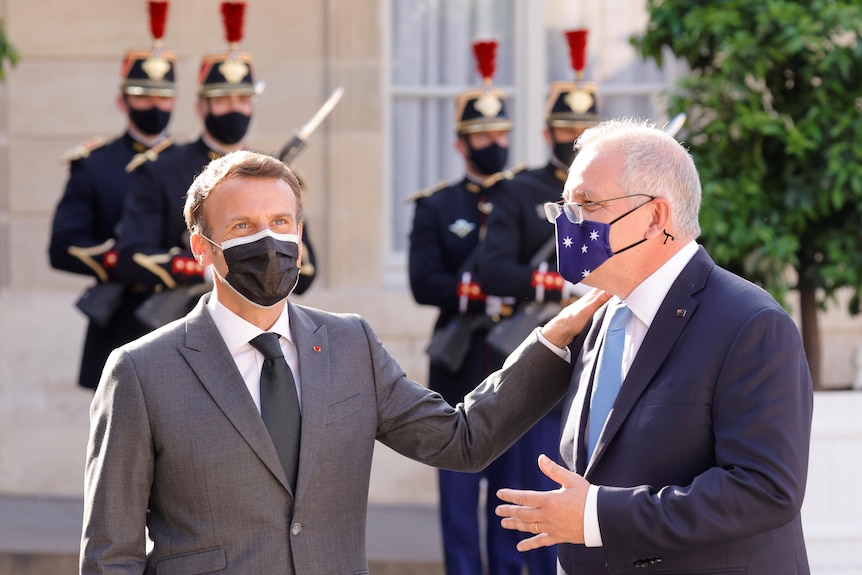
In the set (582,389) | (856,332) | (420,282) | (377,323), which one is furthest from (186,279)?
(856,332)

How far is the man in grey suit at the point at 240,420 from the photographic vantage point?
2.84m

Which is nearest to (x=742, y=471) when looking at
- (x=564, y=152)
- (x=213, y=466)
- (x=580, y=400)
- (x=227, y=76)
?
(x=580, y=400)

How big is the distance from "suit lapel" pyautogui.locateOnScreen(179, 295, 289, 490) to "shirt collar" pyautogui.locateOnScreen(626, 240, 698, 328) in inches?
32.5

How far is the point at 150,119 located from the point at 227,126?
2.06 feet

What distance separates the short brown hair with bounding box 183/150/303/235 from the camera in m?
2.97

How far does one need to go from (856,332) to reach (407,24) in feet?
10.5

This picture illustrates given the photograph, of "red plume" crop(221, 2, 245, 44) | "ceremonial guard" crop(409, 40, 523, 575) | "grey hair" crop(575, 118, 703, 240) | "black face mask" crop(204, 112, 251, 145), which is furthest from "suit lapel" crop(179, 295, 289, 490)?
"red plume" crop(221, 2, 245, 44)

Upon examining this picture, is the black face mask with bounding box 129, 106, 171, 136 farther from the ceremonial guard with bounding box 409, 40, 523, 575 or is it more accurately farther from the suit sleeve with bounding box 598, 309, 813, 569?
the suit sleeve with bounding box 598, 309, 813, 569

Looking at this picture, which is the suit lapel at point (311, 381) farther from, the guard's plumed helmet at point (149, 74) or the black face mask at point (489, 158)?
the guard's plumed helmet at point (149, 74)

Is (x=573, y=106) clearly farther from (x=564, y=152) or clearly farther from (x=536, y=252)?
(x=536, y=252)

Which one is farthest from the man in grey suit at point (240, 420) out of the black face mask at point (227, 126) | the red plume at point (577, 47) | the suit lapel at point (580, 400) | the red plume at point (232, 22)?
the red plume at point (232, 22)

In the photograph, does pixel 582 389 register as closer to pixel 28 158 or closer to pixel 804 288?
pixel 804 288

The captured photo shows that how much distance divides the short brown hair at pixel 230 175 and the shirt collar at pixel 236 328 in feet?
0.60

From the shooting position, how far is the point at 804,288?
6.35 meters
